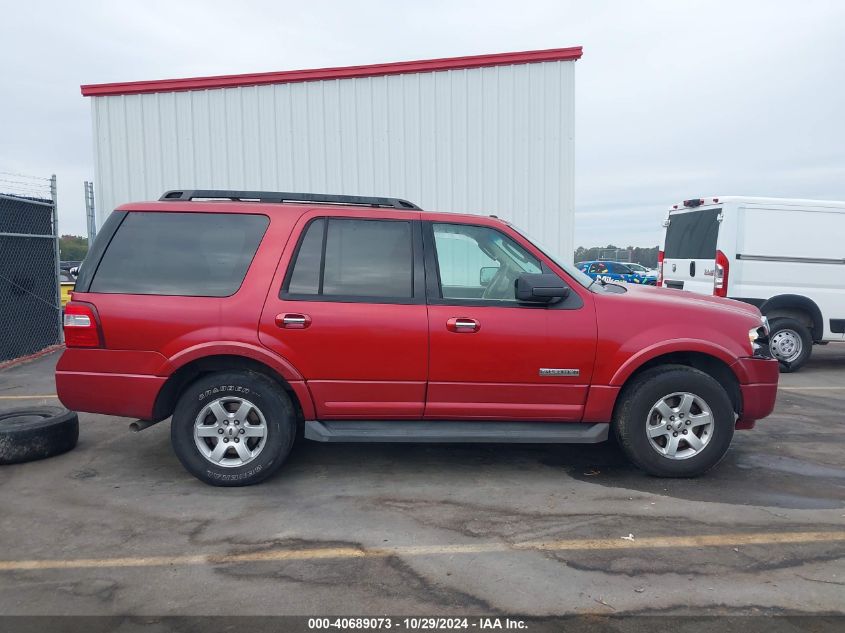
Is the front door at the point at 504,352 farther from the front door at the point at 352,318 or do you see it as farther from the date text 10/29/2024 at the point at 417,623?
the date text 10/29/2024 at the point at 417,623

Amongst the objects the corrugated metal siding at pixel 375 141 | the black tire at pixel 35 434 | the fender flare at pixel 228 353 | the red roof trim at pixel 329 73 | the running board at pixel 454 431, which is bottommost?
the black tire at pixel 35 434

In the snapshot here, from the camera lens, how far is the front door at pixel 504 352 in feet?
15.1

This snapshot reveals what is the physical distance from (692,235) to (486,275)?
6271mm

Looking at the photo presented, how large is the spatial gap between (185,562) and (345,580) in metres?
0.88

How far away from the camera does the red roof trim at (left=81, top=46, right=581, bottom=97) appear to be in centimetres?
1110

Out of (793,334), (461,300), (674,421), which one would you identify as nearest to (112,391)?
(461,300)

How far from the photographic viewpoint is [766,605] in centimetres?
310

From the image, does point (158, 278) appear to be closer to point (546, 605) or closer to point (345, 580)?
point (345, 580)

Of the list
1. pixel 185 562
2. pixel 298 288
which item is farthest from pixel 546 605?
pixel 298 288

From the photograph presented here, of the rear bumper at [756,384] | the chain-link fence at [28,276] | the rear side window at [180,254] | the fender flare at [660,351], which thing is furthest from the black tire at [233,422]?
the chain-link fence at [28,276]

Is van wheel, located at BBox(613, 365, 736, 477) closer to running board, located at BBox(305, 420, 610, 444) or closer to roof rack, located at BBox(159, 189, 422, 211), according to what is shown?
running board, located at BBox(305, 420, 610, 444)

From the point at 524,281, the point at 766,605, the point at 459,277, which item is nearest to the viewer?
the point at 766,605

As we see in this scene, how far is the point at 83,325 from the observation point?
4539mm

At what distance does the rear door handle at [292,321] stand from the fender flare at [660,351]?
215 cm
